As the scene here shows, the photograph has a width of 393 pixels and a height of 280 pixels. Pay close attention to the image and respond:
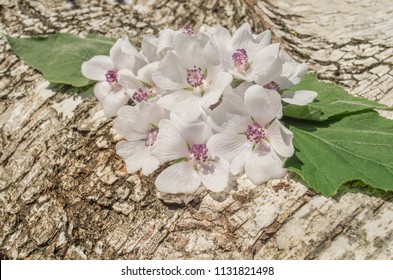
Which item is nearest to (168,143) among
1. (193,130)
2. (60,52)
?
(193,130)

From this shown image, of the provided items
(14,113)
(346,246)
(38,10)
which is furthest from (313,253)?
(38,10)

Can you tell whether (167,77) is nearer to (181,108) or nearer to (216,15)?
(181,108)

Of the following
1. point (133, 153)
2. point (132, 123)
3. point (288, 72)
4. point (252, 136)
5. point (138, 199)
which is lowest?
point (138, 199)

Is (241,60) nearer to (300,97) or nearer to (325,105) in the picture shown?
(300,97)

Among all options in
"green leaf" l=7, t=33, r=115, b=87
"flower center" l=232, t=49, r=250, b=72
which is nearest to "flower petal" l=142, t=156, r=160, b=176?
"flower center" l=232, t=49, r=250, b=72

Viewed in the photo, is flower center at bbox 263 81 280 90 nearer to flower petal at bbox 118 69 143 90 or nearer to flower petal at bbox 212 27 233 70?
flower petal at bbox 212 27 233 70

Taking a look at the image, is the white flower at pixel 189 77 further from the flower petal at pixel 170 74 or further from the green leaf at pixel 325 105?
the green leaf at pixel 325 105
